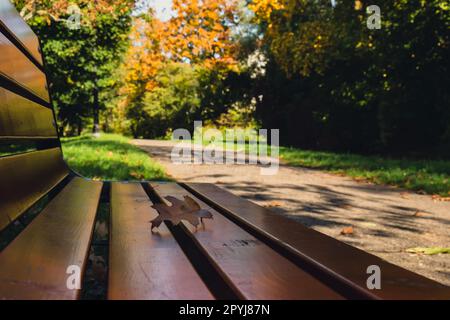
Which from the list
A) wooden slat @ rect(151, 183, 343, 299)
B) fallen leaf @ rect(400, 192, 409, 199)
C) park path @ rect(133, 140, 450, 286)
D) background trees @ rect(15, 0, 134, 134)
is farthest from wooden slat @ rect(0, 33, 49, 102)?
background trees @ rect(15, 0, 134, 134)

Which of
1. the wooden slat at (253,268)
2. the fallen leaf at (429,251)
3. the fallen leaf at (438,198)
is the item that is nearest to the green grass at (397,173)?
the fallen leaf at (438,198)

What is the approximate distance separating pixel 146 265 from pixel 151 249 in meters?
0.19

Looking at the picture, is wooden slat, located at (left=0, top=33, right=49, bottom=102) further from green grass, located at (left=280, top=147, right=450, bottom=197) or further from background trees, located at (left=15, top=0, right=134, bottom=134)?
background trees, located at (left=15, top=0, right=134, bottom=134)

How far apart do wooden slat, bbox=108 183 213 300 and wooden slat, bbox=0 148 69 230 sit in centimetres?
32

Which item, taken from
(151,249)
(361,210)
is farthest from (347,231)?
(151,249)

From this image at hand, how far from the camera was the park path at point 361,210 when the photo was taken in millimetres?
3500

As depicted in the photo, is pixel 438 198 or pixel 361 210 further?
pixel 438 198

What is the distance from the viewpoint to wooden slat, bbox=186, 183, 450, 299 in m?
1.08

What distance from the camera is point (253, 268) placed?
123 centimetres

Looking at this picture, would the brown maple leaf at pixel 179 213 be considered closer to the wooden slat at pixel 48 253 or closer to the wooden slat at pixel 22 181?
the wooden slat at pixel 48 253

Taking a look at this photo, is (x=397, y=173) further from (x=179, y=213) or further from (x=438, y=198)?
(x=179, y=213)
